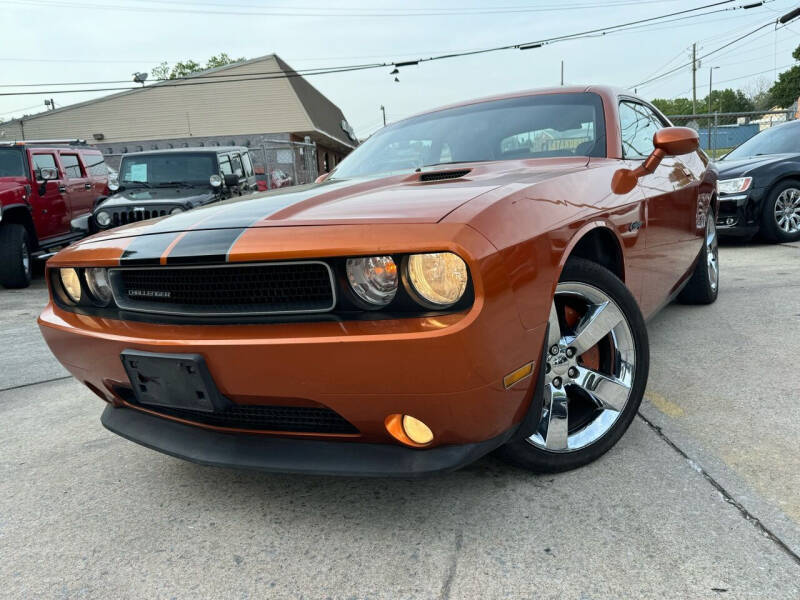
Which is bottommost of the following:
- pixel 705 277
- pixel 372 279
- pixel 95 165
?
pixel 705 277

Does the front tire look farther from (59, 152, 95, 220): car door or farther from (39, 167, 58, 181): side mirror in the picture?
(59, 152, 95, 220): car door

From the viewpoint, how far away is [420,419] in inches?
62.7

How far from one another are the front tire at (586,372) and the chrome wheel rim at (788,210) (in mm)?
5933

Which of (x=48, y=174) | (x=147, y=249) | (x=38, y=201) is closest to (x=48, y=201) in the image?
(x=38, y=201)

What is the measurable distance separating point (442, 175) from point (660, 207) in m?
1.11

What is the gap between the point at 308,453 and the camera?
5.69 ft

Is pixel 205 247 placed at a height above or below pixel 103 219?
above

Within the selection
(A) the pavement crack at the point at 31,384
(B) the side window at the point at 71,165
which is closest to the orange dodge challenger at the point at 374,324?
(A) the pavement crack at the point at 31,384

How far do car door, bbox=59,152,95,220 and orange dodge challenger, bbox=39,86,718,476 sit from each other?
7.49m

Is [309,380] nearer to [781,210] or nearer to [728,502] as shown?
[728,502]

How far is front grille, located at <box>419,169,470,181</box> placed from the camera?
237 cm

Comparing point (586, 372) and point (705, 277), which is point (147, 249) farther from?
point (705, 277)

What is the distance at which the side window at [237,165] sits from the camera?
352 inches

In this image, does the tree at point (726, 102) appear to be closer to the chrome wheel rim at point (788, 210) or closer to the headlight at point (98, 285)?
the chrome wheel rim at point (788, 210)
